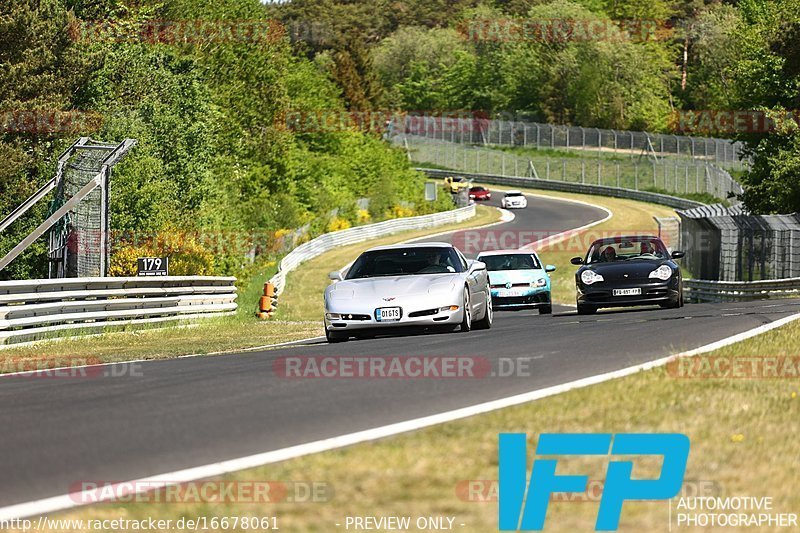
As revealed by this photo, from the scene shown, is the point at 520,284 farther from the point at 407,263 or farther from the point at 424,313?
the point at 424,313

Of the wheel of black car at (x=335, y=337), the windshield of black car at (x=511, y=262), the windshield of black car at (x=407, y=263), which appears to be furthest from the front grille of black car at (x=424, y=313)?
the windshield of black car at (x=511, y=262)

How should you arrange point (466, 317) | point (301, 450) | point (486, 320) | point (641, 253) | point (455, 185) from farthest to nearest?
1. point (455, 185)
2. point (641, 253)
3. point (486, 320)
4. point (466, 317)
5. point (301, 450)

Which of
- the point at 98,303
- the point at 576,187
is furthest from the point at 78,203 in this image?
the point at 576,187

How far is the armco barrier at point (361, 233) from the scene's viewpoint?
5747 cm

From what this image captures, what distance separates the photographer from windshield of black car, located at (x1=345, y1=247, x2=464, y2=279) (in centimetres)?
1817

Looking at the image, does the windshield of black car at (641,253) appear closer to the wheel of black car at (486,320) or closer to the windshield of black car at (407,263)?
the wheel of black car at (486,320)

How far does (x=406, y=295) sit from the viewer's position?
1705 cm

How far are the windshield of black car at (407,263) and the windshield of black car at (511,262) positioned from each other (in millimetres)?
10254

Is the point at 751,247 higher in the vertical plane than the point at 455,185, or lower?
higher

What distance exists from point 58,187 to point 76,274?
1.93 meters

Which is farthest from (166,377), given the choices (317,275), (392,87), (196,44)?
(392,87)

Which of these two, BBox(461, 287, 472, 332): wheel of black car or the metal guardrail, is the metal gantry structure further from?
the metal guardrail

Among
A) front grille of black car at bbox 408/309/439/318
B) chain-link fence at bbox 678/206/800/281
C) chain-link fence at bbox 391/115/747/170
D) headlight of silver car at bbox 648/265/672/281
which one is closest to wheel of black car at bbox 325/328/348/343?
front grille of black car at bbox 408/309/439/318

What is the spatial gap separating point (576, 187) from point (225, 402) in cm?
9099
